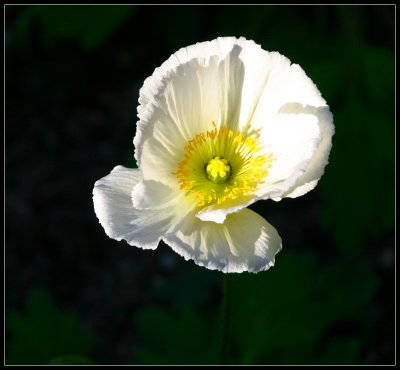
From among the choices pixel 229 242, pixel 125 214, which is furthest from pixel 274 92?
pixel 125 214

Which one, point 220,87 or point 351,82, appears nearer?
point 220,87

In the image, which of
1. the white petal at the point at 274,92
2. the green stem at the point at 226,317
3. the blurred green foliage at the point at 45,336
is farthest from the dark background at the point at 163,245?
the white petal at the point at 274,92

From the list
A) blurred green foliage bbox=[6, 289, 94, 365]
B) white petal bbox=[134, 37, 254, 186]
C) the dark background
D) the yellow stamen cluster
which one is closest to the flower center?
the yellow stamen cluster

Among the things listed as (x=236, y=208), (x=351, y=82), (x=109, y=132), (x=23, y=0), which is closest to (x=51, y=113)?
(x=109, y=132)

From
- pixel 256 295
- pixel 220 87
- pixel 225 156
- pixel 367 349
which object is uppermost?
pixel 220 87

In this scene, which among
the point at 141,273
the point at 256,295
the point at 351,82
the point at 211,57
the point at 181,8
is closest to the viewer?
the point at 211,57

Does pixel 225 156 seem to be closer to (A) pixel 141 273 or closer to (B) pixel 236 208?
(B) pixel 236 208

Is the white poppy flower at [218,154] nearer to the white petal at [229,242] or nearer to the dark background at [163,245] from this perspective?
the white petal at [229,242]

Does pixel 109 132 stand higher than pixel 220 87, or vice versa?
pixel 109 132
